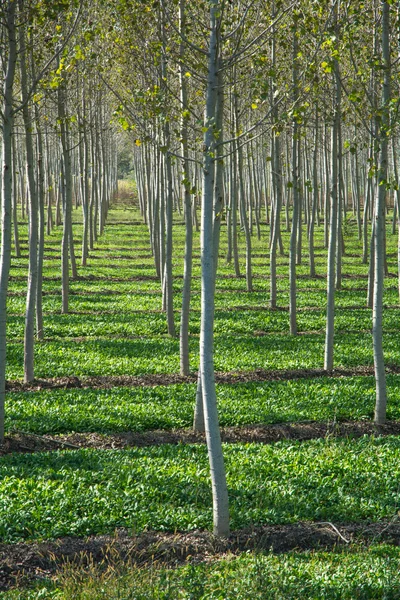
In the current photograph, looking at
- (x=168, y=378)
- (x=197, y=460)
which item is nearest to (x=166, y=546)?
(x=197, y=460)

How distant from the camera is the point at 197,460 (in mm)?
7875

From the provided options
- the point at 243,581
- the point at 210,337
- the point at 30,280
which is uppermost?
the point at 30,280

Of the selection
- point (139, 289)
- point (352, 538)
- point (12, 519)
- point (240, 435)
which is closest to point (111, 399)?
point (240, 435)

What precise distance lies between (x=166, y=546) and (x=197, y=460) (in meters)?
2.00

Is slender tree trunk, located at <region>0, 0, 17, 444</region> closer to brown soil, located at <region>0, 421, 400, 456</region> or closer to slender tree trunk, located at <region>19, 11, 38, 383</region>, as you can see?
brown soil, located at <region>0, 421, 400, 456</region>

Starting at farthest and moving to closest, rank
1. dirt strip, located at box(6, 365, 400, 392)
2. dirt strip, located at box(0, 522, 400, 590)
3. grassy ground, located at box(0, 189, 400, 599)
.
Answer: dirt strip, located at box(6, 365, 400, 392) < dirt strip, located at box(0, 522, 400, 590) < grassy ground, located at box(0, 189, 400, 599)

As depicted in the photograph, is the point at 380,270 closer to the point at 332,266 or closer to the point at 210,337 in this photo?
the point at 332,266

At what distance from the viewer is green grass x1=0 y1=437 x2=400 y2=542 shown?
6320 mm

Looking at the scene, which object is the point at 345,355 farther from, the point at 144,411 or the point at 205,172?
the point at 205,172

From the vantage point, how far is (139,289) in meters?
21.8

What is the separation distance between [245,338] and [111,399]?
17.7 ft

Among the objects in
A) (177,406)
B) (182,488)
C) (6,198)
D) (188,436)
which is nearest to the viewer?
(182,488)

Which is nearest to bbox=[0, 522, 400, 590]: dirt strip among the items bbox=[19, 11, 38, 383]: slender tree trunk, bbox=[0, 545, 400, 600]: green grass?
bbox=[0, 545, 400, 600]: green grass

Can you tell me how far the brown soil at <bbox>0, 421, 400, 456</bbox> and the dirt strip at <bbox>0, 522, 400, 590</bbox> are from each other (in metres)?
2.43
